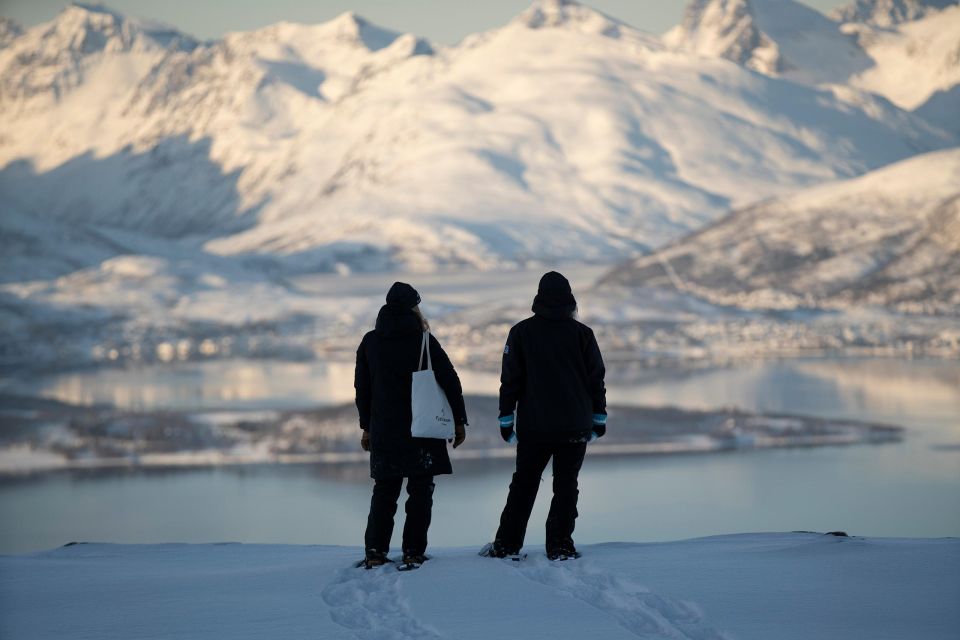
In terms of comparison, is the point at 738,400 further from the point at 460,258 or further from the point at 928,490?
the point at 460,258

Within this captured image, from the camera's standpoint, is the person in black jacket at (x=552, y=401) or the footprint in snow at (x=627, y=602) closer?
the footprint in snow at (x=627, y=602)

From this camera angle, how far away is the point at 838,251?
10550 cm

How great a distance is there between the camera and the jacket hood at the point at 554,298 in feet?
26.6

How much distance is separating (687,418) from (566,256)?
315ft

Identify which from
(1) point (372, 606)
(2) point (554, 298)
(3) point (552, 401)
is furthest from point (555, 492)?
(1) point (372, 606)

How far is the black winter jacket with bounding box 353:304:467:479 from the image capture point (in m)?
8.09

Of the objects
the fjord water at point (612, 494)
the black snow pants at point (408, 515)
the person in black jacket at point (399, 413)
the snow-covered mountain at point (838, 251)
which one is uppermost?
the snow-covered mountain at point (838, 251)

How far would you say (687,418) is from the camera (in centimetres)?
5353

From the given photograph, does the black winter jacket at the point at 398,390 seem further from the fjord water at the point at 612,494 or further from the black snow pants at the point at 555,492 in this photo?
the fjord water at the point at 612,494

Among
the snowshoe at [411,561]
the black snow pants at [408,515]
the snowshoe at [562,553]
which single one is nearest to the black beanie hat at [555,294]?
the black snow pants at [408,515]

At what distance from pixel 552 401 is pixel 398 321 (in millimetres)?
989

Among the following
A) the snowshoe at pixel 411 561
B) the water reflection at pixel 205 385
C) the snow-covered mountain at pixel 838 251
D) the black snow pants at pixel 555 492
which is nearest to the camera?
the snowshoe at pixel 411 561

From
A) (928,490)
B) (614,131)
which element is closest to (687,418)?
(928,490)

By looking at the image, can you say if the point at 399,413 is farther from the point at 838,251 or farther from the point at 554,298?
the point at 838,251
